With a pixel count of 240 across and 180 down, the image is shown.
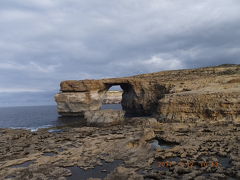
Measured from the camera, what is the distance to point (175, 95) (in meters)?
37.8

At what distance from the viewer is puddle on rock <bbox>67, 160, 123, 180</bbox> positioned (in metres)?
15.5

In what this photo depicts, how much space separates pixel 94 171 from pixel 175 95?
84.3ft

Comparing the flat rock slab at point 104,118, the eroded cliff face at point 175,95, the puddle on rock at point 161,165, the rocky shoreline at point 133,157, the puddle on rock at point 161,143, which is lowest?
the puddle on rock at point 161,143

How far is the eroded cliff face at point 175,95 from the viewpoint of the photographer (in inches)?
1323

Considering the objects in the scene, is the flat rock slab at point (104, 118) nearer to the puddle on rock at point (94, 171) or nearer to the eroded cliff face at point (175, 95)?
the eroded cliff face at point (175, 95)

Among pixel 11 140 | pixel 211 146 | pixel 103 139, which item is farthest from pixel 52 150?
pixel 211 146

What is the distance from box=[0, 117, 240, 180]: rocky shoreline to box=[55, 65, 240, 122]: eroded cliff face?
Answer: 5621 mm

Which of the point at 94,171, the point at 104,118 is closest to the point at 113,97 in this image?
the point at 104,118

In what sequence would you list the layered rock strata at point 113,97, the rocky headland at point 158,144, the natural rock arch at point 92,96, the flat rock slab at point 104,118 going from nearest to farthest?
1. the rocky headland at point 158,144
2. the flat rock slab at point 104,118
3. the natural rock arch at point 92,96
4. the layered rock strata at point 113,97

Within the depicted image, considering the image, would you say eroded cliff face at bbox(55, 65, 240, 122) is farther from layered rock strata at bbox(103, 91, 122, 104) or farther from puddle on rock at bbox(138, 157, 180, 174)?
layered rock strata at bbox(103, 91, 122, 104)

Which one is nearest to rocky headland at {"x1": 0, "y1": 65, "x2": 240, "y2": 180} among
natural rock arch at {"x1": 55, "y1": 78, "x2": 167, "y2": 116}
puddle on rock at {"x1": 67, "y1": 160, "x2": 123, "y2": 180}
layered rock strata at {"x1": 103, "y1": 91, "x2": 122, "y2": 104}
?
puddle on rock at {"x1": 67, "y1": 160, "x2": 123, "y2": 180}

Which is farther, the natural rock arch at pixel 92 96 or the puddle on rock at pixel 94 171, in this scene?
the natural rock arch at pixel 92 96

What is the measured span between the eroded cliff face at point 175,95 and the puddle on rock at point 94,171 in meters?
21.6

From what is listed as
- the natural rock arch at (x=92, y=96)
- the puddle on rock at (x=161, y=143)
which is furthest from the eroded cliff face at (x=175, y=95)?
the puddle on rock at (x=161, y=143)
